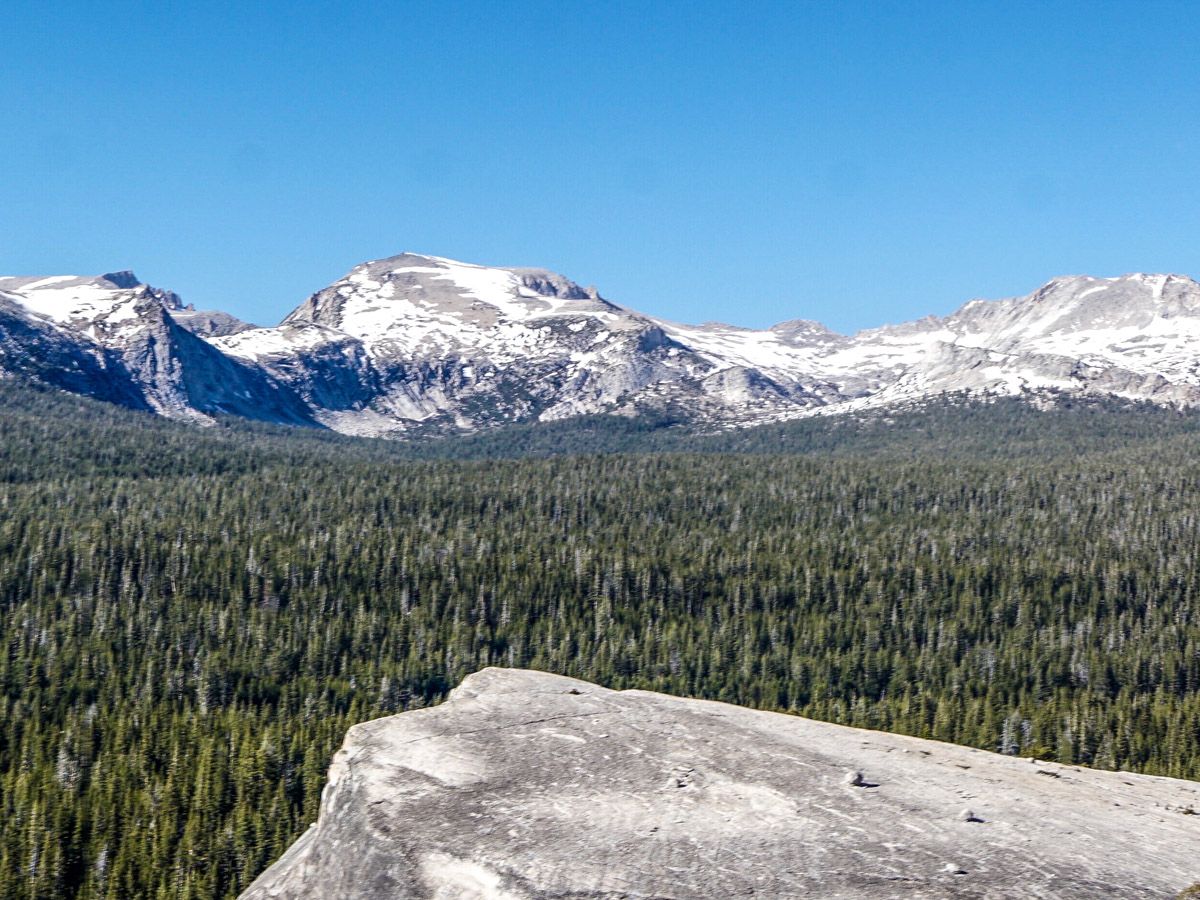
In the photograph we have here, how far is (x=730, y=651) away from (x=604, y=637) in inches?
780

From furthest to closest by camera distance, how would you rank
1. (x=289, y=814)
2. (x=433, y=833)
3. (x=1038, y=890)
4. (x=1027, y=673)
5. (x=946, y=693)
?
(x=1027, y=673) < (x=946, y=693) < (x=289, y=814) < (x=433, y=833) < (x=1038, y=890)

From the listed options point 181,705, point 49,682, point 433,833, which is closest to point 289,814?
point 181,705

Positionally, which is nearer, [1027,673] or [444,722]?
[444,722]

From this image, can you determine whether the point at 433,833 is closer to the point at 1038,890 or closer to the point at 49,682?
the point at 1038,890

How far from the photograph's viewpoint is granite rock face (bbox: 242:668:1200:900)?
1549 inches

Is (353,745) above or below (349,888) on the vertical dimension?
above

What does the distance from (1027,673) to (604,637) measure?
204ft

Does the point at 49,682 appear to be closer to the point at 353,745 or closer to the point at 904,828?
the point at 353,745

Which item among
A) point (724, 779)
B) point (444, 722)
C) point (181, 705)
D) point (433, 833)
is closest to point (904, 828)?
point (724, 779)

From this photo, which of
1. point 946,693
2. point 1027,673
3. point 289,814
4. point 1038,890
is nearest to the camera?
point 1038,890

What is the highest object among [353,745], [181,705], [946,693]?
[353,745]

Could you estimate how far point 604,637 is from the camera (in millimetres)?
192375

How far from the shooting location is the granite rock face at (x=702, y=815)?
129 feet

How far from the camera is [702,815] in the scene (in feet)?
140
